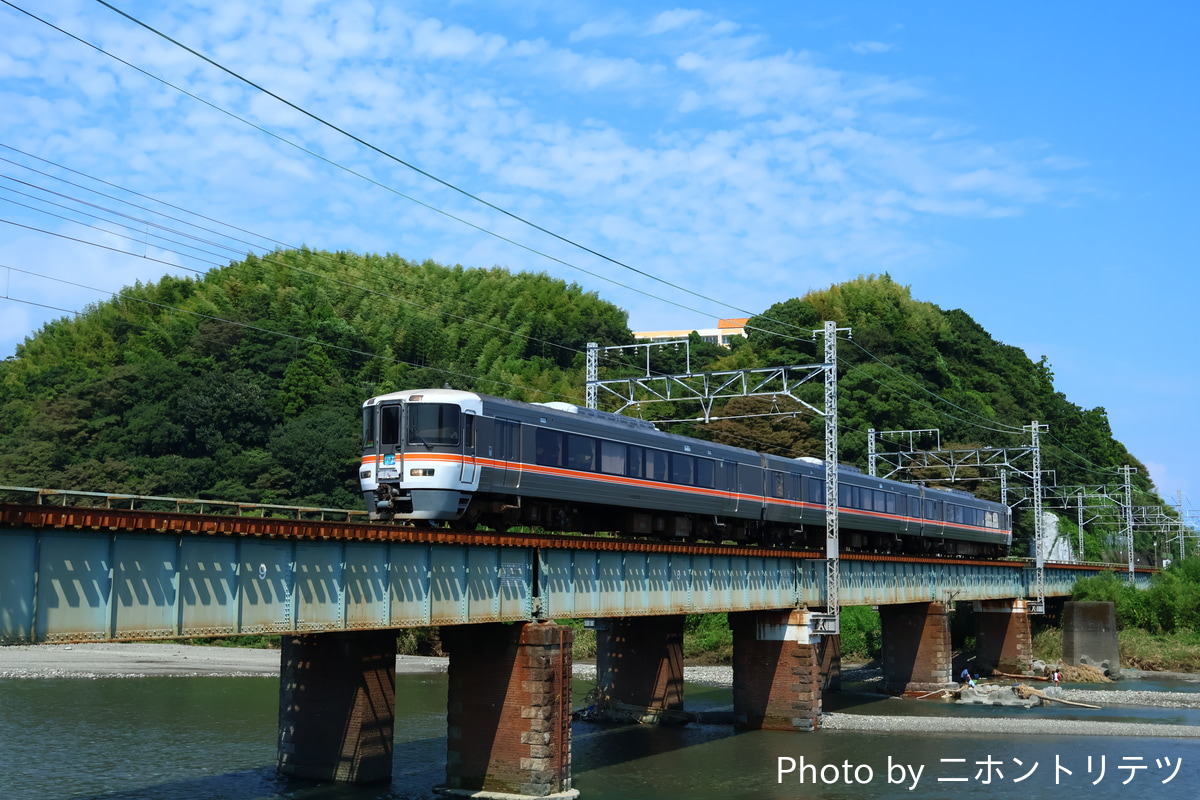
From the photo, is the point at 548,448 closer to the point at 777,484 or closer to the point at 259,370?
the point at 777,484

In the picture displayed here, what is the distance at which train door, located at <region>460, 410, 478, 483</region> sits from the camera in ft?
84.3

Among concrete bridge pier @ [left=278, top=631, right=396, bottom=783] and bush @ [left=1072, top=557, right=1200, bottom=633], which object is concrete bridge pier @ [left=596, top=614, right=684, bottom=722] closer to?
concrete bridge pier @ [left=278, top=631, right=396, bottom=783]

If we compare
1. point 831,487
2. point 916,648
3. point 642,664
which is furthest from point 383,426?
point 916,648

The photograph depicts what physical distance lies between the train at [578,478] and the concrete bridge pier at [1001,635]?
49.2 ft

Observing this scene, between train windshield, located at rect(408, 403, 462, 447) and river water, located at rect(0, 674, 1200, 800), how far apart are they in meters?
8.21

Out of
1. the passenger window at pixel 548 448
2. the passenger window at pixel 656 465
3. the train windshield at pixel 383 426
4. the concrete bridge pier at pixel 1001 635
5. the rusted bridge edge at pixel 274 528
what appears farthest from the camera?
the concrete bridge pier at pixel 1001 635

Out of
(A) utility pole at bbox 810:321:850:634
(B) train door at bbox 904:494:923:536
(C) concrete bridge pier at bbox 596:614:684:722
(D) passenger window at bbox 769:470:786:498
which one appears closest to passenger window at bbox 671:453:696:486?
(A) utility pole at bbox 810:321:850:634

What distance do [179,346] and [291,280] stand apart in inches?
669

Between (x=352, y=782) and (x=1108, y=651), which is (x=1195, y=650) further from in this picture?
(x=352, y=782)

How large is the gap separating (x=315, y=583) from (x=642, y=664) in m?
22.2

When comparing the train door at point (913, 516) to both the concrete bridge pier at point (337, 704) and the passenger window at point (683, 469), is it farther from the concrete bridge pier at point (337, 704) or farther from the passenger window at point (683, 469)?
the concrete bridge pier at point (337, 704)

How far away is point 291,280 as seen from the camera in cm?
11219

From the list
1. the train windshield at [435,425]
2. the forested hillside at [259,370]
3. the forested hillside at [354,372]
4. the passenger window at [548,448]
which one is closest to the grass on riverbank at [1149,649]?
the forested hillside at [354,372]

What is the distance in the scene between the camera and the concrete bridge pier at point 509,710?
2466 centimetres
